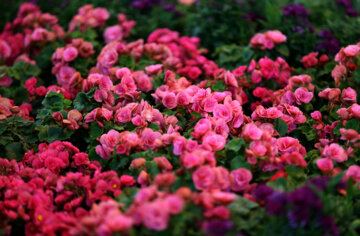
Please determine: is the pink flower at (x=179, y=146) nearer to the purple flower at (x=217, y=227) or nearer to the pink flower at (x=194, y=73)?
the purple flower at (x=217, y=227)

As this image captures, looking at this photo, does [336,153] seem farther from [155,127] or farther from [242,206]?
[155,127]

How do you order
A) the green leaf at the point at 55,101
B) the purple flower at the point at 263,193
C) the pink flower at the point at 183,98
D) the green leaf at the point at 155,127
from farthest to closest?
the green leaf at the point at 55,101 < the pink flower at the point at 183,98 < the green leaf at the point at 155,127 < the purple flower at the point at 263,193

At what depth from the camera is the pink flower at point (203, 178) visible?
68.5 inches

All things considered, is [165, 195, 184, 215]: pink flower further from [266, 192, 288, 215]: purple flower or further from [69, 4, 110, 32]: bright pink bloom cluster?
[69, 4, 110, 32]: bright pink bloom cluster

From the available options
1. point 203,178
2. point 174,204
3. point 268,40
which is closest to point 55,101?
point 203,178

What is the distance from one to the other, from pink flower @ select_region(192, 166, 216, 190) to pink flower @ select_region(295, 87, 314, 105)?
3.17ft

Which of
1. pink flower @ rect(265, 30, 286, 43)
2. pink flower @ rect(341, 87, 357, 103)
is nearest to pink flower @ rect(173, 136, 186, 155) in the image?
pink flower @ rect(341, 87, 357, 103)

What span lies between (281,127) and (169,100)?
633mm

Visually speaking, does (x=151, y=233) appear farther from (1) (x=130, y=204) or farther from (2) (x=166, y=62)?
(2) (x=166, y=62)

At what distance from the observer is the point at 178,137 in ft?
6.53

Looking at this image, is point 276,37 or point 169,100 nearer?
point 169,100

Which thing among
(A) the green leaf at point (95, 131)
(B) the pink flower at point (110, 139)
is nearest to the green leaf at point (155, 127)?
(B) the pink flower at point (110, 139)

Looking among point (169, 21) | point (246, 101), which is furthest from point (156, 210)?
point (169, 21)

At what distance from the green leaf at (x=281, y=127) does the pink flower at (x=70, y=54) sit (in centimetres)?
149
